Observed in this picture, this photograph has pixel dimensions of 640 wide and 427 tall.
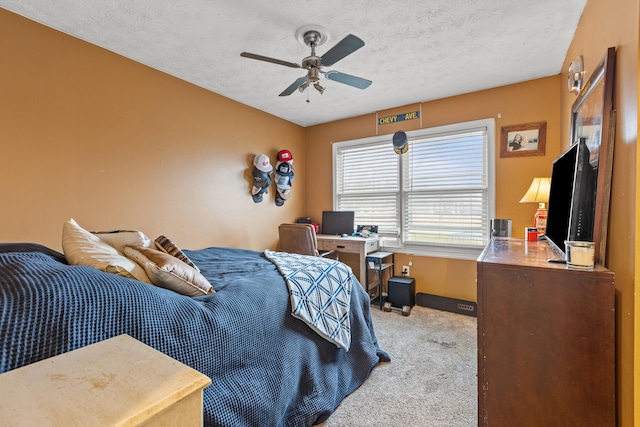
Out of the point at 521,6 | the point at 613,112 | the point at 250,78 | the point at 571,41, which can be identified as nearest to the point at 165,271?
the point at 613,112

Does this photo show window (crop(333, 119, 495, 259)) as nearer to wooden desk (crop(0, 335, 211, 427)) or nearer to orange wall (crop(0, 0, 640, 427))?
orange wall (crop(0, 0, 640, 427))

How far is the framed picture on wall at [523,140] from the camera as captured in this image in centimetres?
305

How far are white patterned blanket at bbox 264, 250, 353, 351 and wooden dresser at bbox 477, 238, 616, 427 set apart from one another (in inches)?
32.7

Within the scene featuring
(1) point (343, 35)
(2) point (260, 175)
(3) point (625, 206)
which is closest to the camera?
(3) point (625, 206)

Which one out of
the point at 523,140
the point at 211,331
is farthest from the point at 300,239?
the point at 523,140

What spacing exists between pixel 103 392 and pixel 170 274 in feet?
2.99

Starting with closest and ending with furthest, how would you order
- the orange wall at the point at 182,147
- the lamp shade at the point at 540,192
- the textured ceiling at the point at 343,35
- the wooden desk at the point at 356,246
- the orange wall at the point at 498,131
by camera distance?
the orange wall at the point at 182,147, the textured ceiling at the point at 343,35, the lamp shade at the point at 540,192, the orange wall at the point at 498,131, the wooden desk at the point at 356,246

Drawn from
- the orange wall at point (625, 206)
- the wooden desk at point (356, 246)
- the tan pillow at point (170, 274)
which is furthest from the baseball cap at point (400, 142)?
the tan pillow at point (170, 274)

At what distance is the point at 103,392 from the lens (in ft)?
1.83

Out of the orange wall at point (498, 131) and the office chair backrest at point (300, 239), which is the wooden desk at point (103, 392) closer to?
the office chair backrest at point (300, 239)

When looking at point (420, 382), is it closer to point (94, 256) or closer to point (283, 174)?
point (94, 256)

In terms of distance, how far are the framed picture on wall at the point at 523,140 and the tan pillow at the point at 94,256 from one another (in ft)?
11.7

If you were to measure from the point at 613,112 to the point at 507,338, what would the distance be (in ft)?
3.65

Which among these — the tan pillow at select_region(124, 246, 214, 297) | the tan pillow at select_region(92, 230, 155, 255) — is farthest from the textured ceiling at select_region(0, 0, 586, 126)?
the tan pillow at select_region(124, 246, 214, 297)
